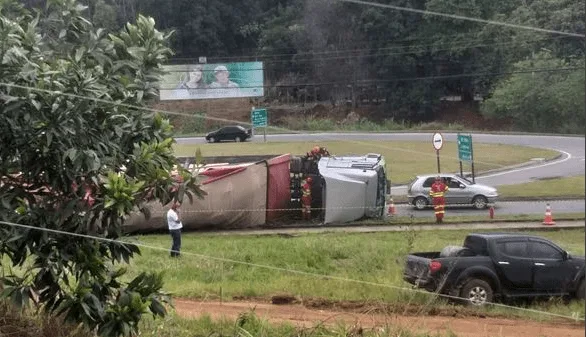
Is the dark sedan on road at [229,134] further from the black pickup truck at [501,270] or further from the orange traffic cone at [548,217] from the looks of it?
the orange traffic cone at [548,217]

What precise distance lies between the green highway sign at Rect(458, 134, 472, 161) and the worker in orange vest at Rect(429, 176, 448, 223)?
3.99 m

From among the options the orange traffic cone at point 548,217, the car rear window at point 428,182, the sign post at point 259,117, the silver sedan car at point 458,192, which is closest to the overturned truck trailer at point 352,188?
the silver sedan car at point 458,192

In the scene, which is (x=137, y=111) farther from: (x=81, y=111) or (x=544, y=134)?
(x=544, y=134)

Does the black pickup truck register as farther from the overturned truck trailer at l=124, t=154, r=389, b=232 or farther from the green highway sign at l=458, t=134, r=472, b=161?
the overturned truck trailer at l=124, t=154, r=389, b=232

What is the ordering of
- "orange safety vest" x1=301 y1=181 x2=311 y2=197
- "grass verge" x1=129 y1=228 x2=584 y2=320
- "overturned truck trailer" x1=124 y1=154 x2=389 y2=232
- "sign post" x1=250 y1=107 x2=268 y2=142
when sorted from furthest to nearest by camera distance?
"orange safety vest" x1=301 y1=181 x2=311 y2=197 → "overturned truck trailer" x1=124 y1=154 x2=389 y2=232 → "grass verge" x1=129 y1=228 x2=584 y2=320 → "sign post" x1=250 y1=107 x2=268 y2=142

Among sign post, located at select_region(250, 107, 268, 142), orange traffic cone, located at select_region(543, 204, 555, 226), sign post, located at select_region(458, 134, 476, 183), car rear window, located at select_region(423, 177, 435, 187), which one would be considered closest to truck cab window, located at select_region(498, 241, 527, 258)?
sign post, located at select_region(458, 134, 476, 183)

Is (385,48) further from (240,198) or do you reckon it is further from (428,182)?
(240,198)

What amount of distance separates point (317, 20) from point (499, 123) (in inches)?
128

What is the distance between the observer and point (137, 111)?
775 cm

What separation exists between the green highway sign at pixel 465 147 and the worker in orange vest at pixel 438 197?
3.99 m

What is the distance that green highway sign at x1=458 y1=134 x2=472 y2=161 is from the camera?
41.9ft

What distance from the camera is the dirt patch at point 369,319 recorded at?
1038 centimetres

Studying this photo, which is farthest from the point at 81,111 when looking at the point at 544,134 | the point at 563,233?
the point at 563,233

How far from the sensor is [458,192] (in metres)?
18.5
